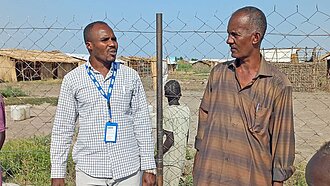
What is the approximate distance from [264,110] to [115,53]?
106 centimetres

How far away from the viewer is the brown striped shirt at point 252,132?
2674 mm

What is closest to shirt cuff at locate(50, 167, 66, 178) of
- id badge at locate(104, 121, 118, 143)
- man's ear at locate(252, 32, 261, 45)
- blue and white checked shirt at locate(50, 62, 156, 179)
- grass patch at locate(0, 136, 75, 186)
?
blue and white checked shirt at locate(50, 62, 156, 179)

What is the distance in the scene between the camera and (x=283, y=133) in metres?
2.67

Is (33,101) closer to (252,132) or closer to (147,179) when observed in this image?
(147,179)

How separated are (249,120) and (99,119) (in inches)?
37.4

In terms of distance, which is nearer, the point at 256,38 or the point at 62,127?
the point at 256,38

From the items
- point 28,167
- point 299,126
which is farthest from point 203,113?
point 299,126

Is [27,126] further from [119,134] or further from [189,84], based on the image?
[189,84]

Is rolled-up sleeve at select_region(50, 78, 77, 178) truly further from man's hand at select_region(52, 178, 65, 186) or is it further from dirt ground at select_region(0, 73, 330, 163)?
dirt ground at select_region(0, 73, 330, 163)

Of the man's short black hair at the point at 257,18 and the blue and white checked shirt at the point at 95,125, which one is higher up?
the man's short black hair at the point at 257,18

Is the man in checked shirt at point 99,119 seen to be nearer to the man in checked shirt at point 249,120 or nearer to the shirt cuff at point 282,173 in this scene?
the man in checked shirt at point 249,120

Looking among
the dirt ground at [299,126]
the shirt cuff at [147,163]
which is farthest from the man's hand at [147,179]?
the dirt ground at [299,126]

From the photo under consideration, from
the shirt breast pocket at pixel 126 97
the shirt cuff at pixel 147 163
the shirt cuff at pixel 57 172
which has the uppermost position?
the shirt breast pocket at pixel 126 97

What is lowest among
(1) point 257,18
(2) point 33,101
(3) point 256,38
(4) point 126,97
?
(2) point 33,101
